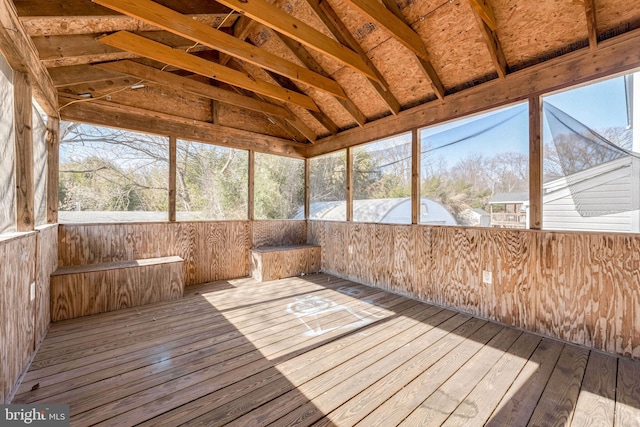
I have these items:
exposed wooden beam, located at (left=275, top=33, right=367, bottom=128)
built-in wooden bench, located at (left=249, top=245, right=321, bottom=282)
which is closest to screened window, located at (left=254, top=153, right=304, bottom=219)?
built-in wooden bench, located at (left=249, top=245, right=321, bottom=282)

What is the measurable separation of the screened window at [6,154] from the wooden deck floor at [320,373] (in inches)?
44.8

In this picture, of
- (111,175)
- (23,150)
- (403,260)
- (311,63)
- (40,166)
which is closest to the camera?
(23,150)

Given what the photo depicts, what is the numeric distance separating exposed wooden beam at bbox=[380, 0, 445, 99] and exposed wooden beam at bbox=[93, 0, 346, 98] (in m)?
1.21

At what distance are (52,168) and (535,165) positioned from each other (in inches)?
215

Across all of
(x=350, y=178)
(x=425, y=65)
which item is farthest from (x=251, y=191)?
(x=425, y=65)

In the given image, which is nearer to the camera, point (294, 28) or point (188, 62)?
point (294, 28)

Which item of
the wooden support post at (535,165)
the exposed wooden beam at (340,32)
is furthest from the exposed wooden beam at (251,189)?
the wooden support post at (535,165)

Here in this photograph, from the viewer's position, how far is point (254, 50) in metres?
2.98

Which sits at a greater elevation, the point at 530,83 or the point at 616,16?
the point at 616,16

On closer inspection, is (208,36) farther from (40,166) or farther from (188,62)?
(40,166)

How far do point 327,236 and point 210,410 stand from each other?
12.3 feet

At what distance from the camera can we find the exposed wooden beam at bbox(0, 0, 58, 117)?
1779 mm

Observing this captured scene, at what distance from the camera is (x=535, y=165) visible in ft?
8.95

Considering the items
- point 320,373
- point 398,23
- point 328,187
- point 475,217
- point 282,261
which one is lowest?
point 320,373
